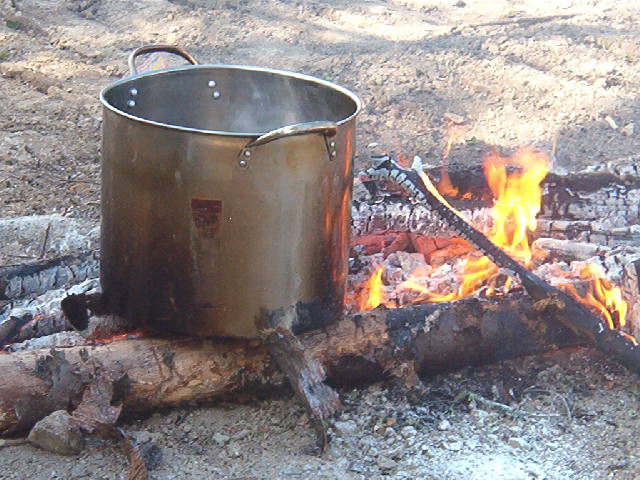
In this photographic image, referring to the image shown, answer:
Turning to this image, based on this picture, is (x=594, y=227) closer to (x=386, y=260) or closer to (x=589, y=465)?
(x=386, y=260)

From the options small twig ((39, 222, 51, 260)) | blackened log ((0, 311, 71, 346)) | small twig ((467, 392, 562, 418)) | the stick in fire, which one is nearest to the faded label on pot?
blackened log ((0, 311, 71, 346))

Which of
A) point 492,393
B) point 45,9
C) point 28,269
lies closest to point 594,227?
point 492,393

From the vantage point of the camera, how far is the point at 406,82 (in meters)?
6.38

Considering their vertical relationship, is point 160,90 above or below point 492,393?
above

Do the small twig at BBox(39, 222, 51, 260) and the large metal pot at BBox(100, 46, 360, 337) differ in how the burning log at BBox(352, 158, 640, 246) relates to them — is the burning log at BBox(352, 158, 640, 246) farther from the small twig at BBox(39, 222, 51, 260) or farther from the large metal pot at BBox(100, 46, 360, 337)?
the small twig at BBox(39, 222, 51, 260)

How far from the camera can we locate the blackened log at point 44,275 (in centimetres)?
325

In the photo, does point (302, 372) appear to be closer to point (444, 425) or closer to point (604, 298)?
point (444, 425)

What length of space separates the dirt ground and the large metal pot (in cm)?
36

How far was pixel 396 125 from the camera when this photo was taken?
5754mm

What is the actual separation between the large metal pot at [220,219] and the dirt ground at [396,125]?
14.0 inches

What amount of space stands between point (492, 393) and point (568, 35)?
504 centimetres

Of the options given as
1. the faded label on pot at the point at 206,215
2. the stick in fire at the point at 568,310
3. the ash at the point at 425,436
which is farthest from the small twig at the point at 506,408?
the faded label on pot at the point at 206,215

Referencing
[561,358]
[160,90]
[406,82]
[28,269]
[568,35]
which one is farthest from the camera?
[568,35]

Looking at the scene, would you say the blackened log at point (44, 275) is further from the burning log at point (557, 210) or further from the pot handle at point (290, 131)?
the pot handle at point (290, 131)
